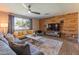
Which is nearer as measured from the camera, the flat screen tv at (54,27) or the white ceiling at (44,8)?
the white ceiling at (44,8)

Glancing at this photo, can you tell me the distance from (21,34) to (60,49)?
2.74 ft

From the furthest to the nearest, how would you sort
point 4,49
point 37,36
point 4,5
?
1. point 37,36
2. point 4,5
3. point 4,49

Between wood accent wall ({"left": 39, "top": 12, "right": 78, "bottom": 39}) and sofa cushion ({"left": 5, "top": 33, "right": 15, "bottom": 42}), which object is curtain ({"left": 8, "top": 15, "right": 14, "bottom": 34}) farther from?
wood accent wall ({"left": 39, "top": 12, "right": 78, "bottom": 39})

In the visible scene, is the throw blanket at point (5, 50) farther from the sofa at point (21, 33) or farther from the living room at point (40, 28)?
the sofa at point (21, 33)

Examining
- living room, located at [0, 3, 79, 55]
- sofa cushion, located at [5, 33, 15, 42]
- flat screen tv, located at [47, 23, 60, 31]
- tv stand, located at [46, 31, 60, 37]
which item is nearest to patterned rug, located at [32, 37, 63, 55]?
living room, located at [0, 3, 79, 55]

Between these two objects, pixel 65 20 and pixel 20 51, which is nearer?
pixel 20 51

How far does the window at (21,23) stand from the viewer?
8.44ft

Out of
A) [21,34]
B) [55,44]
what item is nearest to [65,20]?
[55,44]

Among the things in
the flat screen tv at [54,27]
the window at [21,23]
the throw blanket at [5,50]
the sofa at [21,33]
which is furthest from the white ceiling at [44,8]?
the throw blanket at [5,50]

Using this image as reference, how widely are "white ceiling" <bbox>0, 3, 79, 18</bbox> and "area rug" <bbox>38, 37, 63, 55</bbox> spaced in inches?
20.9

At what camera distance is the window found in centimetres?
257

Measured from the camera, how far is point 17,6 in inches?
97.7

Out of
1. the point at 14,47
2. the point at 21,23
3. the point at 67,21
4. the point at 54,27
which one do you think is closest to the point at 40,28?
the point at 54,27
